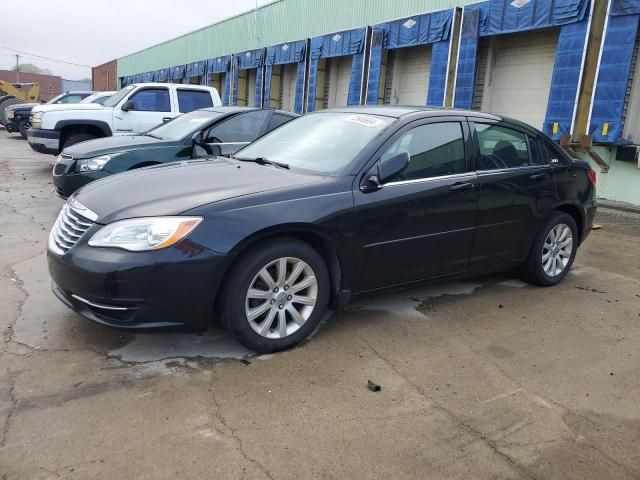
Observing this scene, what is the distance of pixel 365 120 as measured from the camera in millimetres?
4234

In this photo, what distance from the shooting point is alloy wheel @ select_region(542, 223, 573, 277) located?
5.04 metres

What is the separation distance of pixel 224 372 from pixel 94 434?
832 millimetres

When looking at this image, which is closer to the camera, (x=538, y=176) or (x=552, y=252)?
(x=538, y=176)

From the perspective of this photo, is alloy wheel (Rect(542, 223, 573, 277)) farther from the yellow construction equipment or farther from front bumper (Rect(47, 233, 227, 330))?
the yellow construction equipment

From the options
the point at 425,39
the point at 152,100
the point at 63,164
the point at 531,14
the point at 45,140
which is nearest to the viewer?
the point at 63,164

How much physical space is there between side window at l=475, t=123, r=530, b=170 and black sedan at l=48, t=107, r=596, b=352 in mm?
14

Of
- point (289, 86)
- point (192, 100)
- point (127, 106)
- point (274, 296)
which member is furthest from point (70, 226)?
point (289, 86)

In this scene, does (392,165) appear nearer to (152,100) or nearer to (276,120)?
(276,120)

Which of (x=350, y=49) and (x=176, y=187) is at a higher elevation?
(x=350, y=49)

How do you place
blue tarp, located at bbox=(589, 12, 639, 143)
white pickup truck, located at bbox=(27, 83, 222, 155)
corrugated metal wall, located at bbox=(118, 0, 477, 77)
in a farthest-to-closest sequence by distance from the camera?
corrugated metal wall, located at bbox=(118, 0, 477, 77) < white pickup truck, located at bbox=(27, 83, 222, 155) < blue tarp, located at bbox=(589, 12, 639, 143)

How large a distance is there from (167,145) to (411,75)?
38.4ft

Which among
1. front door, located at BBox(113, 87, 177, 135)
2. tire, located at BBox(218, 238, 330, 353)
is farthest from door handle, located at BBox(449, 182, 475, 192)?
front door, located at BBox(113, 87, 177, 135)

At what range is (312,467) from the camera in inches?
96.7

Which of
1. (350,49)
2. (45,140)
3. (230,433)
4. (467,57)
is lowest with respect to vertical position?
(230,433)
